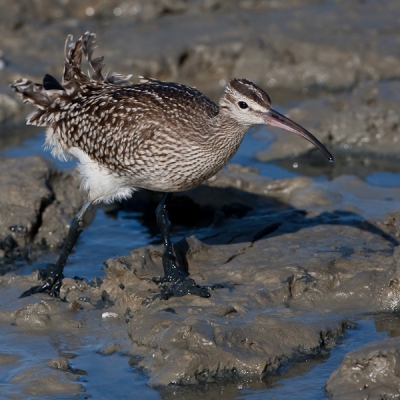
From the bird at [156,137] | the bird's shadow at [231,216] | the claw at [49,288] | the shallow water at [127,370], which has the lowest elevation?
the shallow water at [127,370]

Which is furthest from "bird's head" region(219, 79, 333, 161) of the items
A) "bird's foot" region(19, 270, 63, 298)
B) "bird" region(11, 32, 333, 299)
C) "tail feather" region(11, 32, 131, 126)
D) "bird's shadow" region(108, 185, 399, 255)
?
"bird's foot" region(19, 270, 63, 298)

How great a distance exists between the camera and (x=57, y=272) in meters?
7.81

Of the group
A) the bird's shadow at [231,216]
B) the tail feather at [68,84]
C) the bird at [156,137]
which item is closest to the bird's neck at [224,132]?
the bird at [156,137]

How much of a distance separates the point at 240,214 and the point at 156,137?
235cm

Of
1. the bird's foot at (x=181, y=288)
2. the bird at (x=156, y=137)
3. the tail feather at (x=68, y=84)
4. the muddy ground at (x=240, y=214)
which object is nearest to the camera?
the muddy ground at (x=240, y=214)

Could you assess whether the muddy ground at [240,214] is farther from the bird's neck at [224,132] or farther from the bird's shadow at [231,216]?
the bird's neck at [224,132]

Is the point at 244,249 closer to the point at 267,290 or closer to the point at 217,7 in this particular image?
the point at 267,290

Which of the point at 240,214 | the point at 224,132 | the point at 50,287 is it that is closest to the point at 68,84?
the point at 224,132

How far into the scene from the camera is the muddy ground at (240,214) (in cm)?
621

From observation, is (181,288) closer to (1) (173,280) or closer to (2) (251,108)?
(1) (173,280)

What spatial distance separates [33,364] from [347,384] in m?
2.37

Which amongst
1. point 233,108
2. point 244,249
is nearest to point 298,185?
point 244,249

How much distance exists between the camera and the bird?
739cm

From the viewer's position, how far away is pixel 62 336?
6.86 metres
